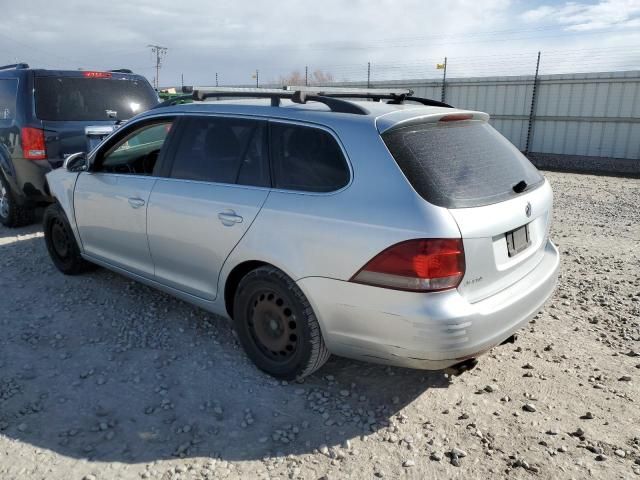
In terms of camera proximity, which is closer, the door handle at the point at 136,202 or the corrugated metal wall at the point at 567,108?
the door handle at the point at 136,202

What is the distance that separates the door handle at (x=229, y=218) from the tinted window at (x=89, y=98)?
4.00 metres

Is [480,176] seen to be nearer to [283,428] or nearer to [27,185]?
[283,428]

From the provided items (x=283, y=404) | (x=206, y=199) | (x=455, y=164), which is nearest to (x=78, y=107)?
(x=206, y=199)

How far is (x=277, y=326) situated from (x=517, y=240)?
4.97 feet

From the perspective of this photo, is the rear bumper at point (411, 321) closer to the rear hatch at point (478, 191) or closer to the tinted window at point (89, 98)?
the rear hatch at point (478, 191)

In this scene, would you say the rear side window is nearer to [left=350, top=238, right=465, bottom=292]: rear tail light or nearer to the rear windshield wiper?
the rear windshield wiper

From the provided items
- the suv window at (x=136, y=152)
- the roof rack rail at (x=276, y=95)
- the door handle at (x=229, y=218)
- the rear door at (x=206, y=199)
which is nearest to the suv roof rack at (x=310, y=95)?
the roof rack rail at (x=276, y=95)

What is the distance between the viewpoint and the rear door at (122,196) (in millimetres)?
3963

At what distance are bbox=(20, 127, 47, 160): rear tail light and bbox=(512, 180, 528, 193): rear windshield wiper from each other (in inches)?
210

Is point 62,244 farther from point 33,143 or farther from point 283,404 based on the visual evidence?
point 283,404

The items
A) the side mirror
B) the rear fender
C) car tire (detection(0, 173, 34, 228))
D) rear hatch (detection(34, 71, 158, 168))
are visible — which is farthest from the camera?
car tire (detection(0, 173, 34, 228))

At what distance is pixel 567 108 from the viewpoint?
51.5 ft

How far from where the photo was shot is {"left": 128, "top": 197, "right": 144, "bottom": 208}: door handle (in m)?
3.90

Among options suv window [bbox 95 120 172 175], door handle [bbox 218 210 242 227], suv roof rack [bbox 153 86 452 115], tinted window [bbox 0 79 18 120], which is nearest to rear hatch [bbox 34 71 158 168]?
tinted window [bbox 0 79 18 120]
